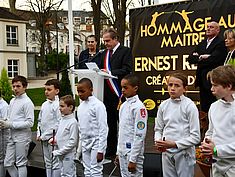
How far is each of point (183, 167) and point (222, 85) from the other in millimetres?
1032

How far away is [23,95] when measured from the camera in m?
5.44

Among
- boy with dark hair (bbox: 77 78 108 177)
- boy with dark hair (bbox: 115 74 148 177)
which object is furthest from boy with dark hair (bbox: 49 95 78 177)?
boy with dark hair (bbox: 115 74 148 177)

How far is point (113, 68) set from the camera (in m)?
5.82

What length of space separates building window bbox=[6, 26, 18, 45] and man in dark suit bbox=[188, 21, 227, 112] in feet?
102

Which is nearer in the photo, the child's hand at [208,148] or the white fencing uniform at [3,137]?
the child's hand at [208,148]

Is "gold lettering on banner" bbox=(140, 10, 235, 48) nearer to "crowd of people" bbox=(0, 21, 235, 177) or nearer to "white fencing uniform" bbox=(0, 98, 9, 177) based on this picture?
"crowd of people" bbox=(0, 21, 235, 177)

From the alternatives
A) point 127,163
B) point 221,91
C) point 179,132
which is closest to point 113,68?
point 127,163

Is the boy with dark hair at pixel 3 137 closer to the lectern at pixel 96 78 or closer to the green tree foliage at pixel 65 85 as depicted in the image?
the lectern at pixel 96 78

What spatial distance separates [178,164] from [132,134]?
632 millimetres

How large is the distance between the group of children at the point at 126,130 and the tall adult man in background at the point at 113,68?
2.93ft

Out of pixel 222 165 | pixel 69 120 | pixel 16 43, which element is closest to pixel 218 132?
pixel 222 165

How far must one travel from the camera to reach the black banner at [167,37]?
24.0 feet

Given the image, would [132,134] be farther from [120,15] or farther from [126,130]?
[120,15]

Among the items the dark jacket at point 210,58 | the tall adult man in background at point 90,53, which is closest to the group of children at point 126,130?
the tall adult man in background at point 90,53
